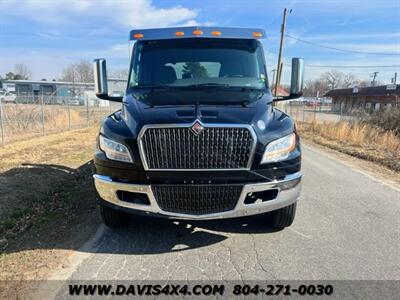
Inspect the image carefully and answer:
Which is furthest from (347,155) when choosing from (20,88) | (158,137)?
(20,88)

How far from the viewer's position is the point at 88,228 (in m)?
4.62

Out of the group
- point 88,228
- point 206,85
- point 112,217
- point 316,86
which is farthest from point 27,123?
point 316,86

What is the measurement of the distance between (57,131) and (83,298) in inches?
619

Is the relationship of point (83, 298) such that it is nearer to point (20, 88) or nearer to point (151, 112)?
point (151, 112)

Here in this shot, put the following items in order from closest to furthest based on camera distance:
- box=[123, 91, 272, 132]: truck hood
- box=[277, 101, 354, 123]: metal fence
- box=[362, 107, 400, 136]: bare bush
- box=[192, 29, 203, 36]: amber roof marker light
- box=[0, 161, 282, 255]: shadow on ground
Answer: box=[123, 91, 272, 132]: truck hood
box=[0, 161, 282, 255]: shadow on ground
box=[192, 29, 203, 36]: amber roof marker light
box=[362, 107, 400, 136]: bare bush
box=[277, 101, 354, 123]: metal fence

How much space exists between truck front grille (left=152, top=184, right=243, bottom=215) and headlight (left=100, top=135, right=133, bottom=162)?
1.39 feet

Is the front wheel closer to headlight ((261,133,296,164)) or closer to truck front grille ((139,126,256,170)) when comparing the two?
headlight ((261,133,296,164))

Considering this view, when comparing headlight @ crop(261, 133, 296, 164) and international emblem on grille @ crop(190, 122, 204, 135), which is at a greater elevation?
international emblem on grille @ crop(190, 122, 204, 135)

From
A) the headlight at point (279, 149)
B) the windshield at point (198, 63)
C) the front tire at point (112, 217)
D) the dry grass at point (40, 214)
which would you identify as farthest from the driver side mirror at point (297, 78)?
the dry grass at point (40, 214)

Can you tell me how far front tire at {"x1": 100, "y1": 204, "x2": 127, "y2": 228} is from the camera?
4.31 metres

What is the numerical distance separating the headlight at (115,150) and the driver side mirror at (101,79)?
121 cm

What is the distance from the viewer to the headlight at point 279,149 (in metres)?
3.62

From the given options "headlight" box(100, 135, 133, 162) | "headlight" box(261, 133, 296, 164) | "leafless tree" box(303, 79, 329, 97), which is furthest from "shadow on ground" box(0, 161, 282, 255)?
"leafless tree" box(303, 79, 329, 97)

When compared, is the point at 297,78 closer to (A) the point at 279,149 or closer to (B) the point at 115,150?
(A) the point at 279,149
